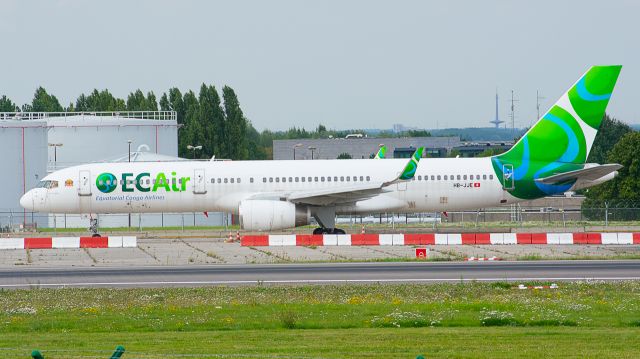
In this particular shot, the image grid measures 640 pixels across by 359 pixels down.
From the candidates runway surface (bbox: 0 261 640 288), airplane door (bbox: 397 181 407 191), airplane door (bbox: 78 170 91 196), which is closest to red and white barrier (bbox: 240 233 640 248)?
airplane door (bbox: 397 181 407 191)

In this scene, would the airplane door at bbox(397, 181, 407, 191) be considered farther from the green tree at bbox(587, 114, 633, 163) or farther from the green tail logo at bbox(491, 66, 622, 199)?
the green tree at bbox(587, 114, 633, 163)

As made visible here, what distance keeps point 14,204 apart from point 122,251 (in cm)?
3434

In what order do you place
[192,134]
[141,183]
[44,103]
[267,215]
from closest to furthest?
[267,215] < [141,183] < [192,134] < [44,103]

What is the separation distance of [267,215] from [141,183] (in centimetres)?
625

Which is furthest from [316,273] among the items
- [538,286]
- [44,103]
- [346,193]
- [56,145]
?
[44,103]

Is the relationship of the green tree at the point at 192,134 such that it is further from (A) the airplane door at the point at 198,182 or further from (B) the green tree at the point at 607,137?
(A) the airplane door at the point at 198,182

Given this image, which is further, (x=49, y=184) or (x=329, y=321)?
(x=49, y=184)

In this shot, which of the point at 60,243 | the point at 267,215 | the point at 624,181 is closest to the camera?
the point at 60,243

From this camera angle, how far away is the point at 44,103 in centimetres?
13138

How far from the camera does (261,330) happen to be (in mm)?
20391

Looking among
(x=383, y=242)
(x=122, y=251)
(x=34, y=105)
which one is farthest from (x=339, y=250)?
(x=34, y=105)

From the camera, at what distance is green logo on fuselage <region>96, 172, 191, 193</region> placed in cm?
4872

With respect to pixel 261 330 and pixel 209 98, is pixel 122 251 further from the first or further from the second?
pixel 209 98

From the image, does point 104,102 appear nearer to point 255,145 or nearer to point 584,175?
point 255,145
